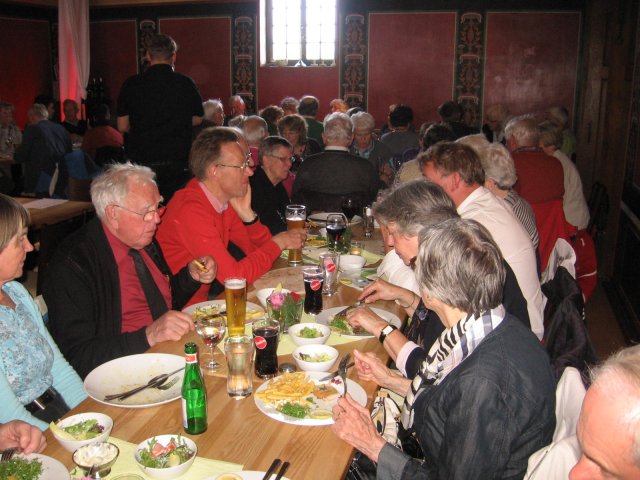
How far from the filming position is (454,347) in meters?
1.64

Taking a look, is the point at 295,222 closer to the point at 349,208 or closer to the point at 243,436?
the point at 349,208

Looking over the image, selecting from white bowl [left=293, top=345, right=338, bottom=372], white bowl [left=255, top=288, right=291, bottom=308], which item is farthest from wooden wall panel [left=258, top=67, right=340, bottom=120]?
white bowl [left=293, top=345, right=338, bottom=372]

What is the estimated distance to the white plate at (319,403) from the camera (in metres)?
1.64

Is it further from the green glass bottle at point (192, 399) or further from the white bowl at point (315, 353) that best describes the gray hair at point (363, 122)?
the green glass bottle at point (192, 399)

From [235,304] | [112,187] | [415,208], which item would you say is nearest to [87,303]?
[112,187]

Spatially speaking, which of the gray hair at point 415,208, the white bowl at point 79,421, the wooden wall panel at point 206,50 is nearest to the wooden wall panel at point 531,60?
the wooden wall panel at point 206,50

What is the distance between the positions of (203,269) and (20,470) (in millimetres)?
1344

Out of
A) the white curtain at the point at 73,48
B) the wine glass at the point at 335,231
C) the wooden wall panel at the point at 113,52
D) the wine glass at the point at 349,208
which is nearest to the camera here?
the wine glass at the point at 335,231

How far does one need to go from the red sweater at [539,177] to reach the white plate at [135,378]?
11.1 ft

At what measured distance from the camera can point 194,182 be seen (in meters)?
3.11

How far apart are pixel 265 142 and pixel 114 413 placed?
297 cm

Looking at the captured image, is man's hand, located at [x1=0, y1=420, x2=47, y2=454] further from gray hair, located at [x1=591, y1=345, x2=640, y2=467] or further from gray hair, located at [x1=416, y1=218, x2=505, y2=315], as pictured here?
gray hair, located at [x1=591, y1=345, x2=640, y2=467]

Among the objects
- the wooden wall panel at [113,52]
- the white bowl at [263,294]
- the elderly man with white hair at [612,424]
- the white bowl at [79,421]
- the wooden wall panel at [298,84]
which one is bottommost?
the white bowl at [79,421]

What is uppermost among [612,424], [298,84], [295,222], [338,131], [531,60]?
[531,60]
